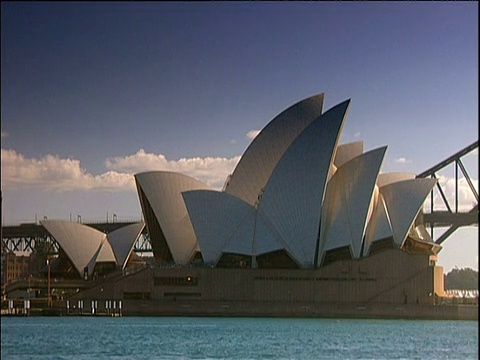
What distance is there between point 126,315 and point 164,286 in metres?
2.35

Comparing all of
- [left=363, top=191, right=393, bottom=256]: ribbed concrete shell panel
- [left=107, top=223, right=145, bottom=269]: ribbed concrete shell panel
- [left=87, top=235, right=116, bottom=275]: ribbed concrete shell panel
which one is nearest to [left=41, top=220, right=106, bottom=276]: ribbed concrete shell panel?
[left=87, top=235, right=116, bottom=275]: ribbed concrete shell panel

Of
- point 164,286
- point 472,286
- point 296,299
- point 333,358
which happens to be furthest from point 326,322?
point 333,358

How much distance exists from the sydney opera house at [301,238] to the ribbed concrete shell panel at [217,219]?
0.05 metres

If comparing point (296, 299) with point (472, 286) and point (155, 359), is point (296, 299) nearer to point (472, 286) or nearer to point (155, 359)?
point (472, 286)

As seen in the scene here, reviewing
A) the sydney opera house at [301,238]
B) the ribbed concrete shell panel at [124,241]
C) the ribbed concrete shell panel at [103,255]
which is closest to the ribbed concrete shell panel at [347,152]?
the sydney opera house at [301,238]

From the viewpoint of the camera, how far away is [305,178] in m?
46.1

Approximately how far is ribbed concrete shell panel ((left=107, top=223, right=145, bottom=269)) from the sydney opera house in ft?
19.5

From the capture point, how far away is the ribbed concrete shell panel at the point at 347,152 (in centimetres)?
4969

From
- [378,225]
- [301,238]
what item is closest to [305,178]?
[301,238]

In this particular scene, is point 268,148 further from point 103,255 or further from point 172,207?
point 103,255

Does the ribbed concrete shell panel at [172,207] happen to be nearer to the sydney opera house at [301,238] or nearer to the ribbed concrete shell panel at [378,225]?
→ the sydney opera house at [301,238]

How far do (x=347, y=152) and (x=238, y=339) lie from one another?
64.8 ft

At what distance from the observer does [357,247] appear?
47125 mm

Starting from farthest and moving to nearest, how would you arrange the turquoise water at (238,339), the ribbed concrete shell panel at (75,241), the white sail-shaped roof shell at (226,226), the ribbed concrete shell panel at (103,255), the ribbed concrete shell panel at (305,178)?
the ribbed concrete shell panel at (103,255) → the ribbed concrete shell panel at (75,241) → the white sail-shaped roof shell at (226,226) → the ribbed concrete shell panel at (305,178) → the turquoise water at (238,339)
